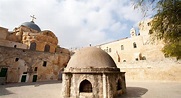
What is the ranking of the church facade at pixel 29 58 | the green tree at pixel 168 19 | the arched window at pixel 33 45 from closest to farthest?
the green tree at pixel 168 19
the church facade at pixel 29 58
the arched window at pixel 33 45

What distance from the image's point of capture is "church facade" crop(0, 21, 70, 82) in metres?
17.2

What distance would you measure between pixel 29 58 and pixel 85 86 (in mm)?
15284

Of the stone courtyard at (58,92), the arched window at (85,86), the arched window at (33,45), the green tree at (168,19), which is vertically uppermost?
the arched window at (33,45)

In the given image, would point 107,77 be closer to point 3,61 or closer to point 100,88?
point 100,88

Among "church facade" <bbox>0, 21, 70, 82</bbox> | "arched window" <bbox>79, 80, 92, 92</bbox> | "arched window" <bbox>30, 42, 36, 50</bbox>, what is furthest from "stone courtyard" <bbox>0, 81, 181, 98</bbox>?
"arched window" <bbox>30, 42, 36, 50</bbox>

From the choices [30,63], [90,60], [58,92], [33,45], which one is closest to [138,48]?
[90,60]

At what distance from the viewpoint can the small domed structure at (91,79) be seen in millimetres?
8250

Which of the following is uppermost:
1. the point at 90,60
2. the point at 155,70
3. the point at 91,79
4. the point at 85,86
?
the point at 90,60

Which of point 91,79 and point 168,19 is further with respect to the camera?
point 91,79

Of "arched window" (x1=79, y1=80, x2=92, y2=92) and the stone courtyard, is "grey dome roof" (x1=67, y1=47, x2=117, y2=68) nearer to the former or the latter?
"arched window" (x1=79, y1=80, x2=92, y2=92)

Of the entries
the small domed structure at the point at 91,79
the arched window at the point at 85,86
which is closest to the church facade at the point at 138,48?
the small domed structure at the point at 91,79

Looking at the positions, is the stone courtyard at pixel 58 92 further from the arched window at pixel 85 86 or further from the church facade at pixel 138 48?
the church facade at pixel 138 48

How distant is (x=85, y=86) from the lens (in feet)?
28.7

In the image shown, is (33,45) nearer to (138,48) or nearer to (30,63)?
(30,63)
